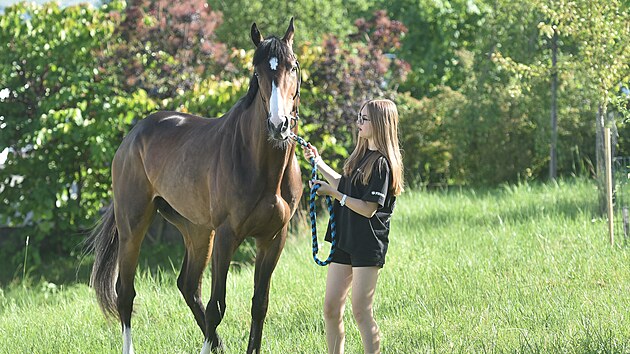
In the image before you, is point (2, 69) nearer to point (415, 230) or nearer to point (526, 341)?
point (415, 230)

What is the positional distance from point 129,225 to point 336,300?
2001 millimetres

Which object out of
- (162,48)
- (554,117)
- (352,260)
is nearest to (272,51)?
(352,260)

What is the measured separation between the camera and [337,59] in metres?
10.0

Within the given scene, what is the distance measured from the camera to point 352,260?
13.1 ft

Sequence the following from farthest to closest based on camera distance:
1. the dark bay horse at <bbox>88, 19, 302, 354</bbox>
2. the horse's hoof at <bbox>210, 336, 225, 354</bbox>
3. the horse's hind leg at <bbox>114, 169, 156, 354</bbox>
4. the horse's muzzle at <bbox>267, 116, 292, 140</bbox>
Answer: the horse's hind leg at <bbox>114, 169, 156, 354</bbox> → the horse's hoof at <bbox>210, 336, 225, 354</bbox> → the dark bay horse at <bbox>88, 19, 302, 354</bbox> → the horse's muzzle at <bbox>267, 116, 292, 140</bbox>

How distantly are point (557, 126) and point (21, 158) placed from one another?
770cm

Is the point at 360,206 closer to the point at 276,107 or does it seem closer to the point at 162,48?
the point at 276,107

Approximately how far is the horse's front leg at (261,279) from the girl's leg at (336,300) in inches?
23.6

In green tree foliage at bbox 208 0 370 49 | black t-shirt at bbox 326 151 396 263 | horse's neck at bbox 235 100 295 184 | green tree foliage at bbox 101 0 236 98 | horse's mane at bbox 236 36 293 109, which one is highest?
green tree foliage at bbox 208 0 370 49

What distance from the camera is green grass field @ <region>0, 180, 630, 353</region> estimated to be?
459 cm

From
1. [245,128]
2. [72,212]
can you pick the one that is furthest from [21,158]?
[245,128]

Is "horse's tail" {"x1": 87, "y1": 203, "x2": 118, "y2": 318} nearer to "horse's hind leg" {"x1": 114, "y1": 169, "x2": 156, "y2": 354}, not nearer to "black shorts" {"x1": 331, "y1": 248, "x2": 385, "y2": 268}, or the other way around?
"horse's hind leg" {"x1": 114, "y1": 169, "x2": 156, "y2": 354}

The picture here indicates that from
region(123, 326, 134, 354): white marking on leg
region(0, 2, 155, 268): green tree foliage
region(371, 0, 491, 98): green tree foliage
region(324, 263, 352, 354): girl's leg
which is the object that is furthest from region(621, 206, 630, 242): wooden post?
region(371, 0, 491, 98): green tree foliage

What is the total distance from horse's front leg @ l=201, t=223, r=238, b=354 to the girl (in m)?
0.69
